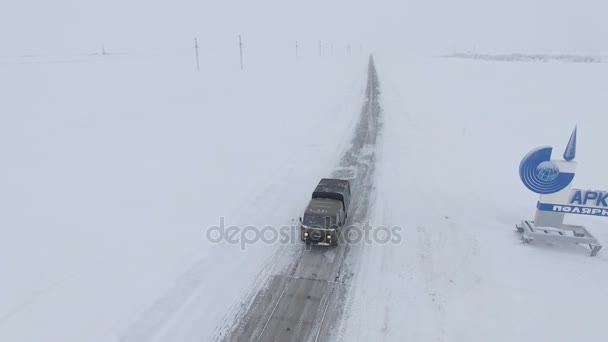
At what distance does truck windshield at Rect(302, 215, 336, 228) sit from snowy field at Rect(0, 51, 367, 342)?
1.92m

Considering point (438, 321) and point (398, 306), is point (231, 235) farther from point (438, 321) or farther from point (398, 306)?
point (438, 321)

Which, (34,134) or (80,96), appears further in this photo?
(80,96)

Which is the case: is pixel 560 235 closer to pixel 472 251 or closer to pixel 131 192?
pixel 472 251

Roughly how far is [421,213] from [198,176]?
41.2 feet

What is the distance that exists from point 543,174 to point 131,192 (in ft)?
62.0

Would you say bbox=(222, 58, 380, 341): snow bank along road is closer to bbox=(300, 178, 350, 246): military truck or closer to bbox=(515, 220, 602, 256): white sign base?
bbox=(300, 178, 350, 246): military truck

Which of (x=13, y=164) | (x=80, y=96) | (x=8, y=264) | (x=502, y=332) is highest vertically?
(x=80, y=96)

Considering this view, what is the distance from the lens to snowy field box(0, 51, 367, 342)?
12.5 m

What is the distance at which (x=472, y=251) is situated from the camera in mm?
15523

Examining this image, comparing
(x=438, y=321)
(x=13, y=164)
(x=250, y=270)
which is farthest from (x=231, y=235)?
(x=13, y=164)

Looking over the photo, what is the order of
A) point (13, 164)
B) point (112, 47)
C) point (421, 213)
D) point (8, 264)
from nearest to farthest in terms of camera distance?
point (8, 264), point (421, 213), point (13, 164), point (112, 47)

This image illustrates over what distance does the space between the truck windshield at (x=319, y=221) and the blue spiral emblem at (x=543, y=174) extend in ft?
26.8

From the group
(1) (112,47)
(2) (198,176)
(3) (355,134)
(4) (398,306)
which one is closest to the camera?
(4) (398,306)

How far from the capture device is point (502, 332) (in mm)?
11367
